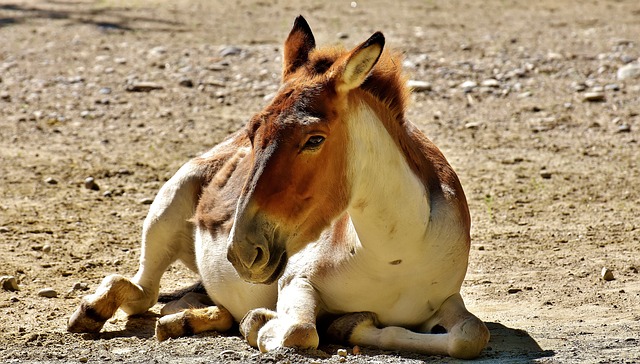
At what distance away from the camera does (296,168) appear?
4.65 metres

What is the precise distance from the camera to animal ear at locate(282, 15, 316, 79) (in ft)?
17.2

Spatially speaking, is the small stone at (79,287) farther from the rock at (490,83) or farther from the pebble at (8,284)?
the rock at (490,83)

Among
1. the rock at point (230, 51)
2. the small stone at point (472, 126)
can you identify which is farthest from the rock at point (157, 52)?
the small stone at point (472, 126)

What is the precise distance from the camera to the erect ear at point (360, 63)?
A: 4.72 meters

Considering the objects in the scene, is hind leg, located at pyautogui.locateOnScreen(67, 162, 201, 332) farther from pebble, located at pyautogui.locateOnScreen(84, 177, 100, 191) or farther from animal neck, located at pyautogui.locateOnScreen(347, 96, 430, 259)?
pebble, located at pyautogui.locateOnScreen(84, 177, 100, 191)

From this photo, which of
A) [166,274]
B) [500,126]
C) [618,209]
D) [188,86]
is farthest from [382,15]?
[166,274]

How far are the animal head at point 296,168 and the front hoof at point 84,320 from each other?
1.65 m

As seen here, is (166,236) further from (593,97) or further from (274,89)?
(593,97)

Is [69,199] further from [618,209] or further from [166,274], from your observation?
[618,209]

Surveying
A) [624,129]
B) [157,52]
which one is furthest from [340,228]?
[157,52]

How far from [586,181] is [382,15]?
26.8 feet

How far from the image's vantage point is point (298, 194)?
15.3 feet

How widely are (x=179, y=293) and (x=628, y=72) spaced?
744 centimetres

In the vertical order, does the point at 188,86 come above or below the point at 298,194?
below
